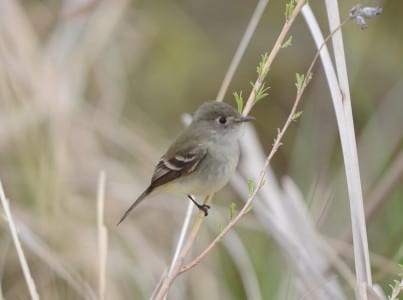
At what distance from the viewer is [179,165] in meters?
2.70

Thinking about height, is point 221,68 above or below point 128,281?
above

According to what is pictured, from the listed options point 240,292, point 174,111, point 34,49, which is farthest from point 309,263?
point 174,111

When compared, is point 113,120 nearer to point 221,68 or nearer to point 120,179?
point 120,179

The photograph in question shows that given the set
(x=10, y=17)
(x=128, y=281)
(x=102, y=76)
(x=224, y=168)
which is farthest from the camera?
(x=102, y=76)

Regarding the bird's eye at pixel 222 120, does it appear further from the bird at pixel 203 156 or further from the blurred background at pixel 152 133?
the blurred background at pixel 152 133

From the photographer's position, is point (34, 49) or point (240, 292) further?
point (34, 49)

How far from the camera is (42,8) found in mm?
4273

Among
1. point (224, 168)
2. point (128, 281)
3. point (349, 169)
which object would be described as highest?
point (349, 169)

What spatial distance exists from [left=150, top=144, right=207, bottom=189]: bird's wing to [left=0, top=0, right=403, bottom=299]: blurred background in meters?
0.42

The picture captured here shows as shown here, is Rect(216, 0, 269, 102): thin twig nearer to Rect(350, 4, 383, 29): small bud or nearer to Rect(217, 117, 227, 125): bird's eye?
Rect(217, 117, 227, 125): bird's eye

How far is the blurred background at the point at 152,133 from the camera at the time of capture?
3.27 m

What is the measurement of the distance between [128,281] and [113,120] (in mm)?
821

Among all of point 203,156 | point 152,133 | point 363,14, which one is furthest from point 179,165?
point 152,133

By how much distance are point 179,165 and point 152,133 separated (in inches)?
63.6
